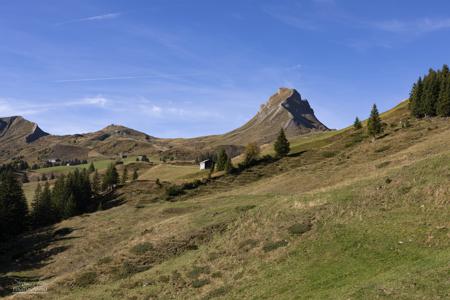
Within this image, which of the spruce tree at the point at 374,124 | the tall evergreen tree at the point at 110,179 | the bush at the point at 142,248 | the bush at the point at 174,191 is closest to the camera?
the bush at the point at 142,248

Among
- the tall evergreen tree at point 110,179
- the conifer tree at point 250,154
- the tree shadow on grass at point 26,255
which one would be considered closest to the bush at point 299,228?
the tree shadow on grass at point 26,255

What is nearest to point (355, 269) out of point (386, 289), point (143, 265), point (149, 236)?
point (386, 289)

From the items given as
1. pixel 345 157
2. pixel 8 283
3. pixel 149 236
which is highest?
pixel 345 157

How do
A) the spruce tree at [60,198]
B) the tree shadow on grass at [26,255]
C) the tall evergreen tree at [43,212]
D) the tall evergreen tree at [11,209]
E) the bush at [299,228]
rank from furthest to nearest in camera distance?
the spruce tree at [60,198], the tall evergreen tree at [43,212], the tall evergreen tree at [11,209], the tree shadow on grass at [26,255], the bush at [299,228]

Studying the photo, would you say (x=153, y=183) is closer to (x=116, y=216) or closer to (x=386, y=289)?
(x=116, y=216)

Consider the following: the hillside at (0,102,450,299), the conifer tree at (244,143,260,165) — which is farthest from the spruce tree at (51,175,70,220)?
the conifer tree at (244,143,260,165)

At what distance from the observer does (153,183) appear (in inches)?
5256

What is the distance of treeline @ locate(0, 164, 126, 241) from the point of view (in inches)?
3716

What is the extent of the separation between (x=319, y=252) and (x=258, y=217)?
555 inches

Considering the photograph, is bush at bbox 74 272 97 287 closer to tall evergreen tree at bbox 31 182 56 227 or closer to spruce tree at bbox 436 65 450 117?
tall evergreen tree at bbox 31 182 56 227

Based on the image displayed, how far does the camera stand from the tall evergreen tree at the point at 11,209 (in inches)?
3614

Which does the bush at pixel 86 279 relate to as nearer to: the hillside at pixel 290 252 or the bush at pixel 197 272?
the hillside at pixel 290 252

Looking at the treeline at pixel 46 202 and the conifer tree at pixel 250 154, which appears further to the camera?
the conifer tree at pixel 250 154

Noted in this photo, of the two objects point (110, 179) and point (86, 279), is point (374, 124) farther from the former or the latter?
point (86, 279)
